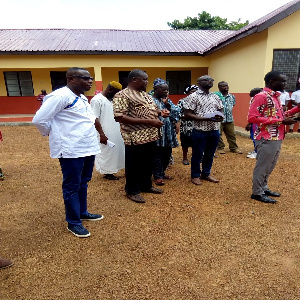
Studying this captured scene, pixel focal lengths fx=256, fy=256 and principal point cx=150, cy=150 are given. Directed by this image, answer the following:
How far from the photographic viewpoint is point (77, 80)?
7.85ft

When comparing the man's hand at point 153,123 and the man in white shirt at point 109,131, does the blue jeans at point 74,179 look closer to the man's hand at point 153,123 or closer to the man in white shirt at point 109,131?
the man's hand at point 153,123

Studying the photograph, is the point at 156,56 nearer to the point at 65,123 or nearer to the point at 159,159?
the point at 159,159

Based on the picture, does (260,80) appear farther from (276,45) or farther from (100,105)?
(100,105)

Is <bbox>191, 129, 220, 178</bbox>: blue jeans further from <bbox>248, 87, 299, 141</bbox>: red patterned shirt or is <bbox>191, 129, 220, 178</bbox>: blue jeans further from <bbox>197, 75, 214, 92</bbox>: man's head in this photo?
<bbox>248, 87, 299, 141</bbox>: red patterned shirt

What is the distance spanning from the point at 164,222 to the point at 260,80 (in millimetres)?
6770

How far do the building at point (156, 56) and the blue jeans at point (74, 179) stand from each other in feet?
23.4

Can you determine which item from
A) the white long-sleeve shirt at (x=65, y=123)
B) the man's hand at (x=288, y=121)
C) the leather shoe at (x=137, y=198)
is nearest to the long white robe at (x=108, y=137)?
the leather shoe at (x=137, y=198)

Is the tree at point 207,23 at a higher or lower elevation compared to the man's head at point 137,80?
higher

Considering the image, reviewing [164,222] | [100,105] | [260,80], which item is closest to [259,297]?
[164,222]

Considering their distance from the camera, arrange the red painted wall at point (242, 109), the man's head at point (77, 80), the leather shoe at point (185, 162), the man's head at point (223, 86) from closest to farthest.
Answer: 1. the man's head at point (77, 80)
2. the leather shoe at point (185, 162)
3. the man's head at point (223, 86)
4. the red painted wall at point (242, 109)

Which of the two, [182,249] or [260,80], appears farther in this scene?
[260,80]

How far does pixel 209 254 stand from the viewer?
238cm

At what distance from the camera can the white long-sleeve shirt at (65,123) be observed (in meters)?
2.27

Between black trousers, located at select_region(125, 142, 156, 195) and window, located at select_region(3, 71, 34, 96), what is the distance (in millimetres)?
11954
